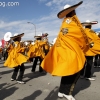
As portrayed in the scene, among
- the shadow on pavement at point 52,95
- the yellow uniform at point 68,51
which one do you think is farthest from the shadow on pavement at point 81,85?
the yellow uniform at point 68,51

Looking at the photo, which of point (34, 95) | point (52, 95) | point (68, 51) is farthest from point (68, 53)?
point (34, 95)

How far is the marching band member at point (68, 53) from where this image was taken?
4.48 metres

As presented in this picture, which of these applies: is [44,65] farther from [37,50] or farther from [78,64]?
[37,50]

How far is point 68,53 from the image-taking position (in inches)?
180

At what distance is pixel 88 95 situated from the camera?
517 cm

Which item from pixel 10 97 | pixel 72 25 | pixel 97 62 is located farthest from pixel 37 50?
pixel 72 25

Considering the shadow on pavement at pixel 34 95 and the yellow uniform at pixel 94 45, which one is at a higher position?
the yellow uniform at pixel 94 45

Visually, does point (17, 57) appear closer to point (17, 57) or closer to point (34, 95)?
point (17, 57)

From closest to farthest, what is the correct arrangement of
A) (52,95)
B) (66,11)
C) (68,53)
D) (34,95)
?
(68,53), (66,11), (52,95), (34,95)

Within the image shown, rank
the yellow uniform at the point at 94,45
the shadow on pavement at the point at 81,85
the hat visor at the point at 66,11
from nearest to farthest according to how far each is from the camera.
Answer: the hat visor at the point at 66,11 → the shadow on pavement at the point at 81,85 → the yellow uniform at the point at 94,45

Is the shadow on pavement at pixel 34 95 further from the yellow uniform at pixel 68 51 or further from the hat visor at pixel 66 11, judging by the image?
the hat visor at pixel 66 11

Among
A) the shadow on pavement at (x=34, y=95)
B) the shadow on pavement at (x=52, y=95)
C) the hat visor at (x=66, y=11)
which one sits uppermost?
the hat visor at (x=66, y=11)

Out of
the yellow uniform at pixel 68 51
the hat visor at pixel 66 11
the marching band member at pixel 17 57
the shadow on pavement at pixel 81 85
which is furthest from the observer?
the marching band member at pixel 17 57

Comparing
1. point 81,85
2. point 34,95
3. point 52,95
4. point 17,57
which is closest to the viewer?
point 52,95
